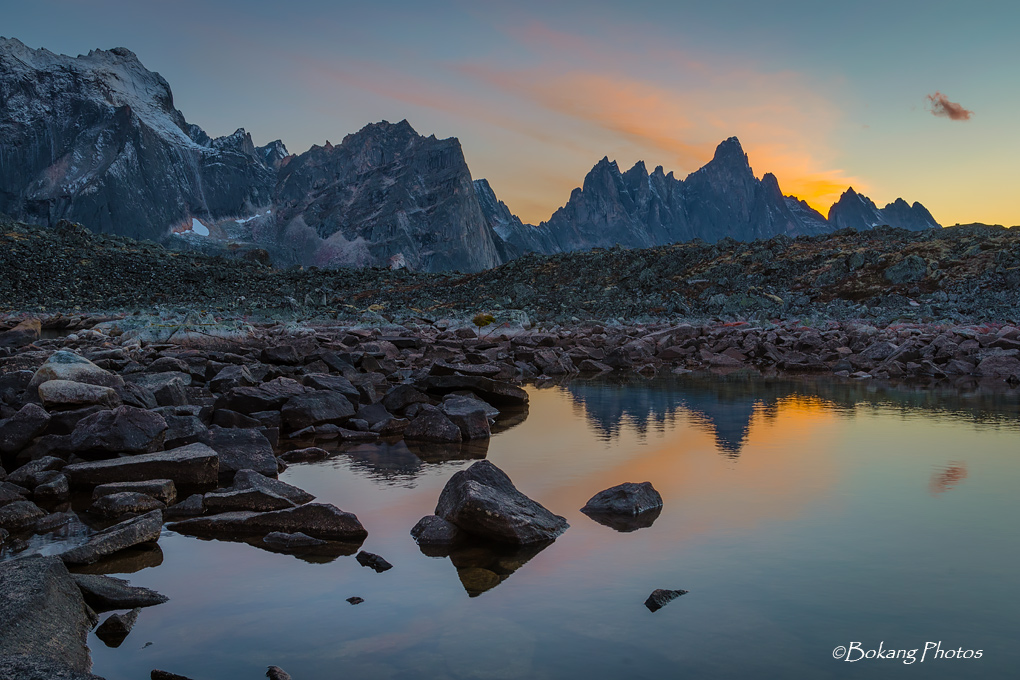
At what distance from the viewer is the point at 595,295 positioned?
48.7 meters

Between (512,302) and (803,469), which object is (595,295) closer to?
(512,302)

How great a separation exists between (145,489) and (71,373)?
445 centimetres

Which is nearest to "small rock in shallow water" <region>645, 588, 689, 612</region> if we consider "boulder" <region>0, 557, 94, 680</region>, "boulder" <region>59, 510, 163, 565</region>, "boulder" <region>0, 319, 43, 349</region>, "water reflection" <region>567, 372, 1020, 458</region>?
"boulder" <region>0, 557, 94, 680</region>

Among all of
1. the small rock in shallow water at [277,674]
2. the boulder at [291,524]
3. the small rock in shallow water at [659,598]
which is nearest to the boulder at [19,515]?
the boulder at [291,524]

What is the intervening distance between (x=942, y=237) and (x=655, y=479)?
43902mm

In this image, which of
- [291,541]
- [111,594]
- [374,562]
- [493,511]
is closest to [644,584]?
[493,511]

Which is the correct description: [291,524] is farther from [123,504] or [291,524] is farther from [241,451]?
→ [241,451]

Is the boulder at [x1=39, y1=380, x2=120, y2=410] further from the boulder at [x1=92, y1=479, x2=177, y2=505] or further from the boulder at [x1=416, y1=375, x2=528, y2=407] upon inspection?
the boulder at [x1=416, y1=375, x2=528, y2=407]

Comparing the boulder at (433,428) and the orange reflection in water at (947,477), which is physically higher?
the orange reflection in water at (947,477)

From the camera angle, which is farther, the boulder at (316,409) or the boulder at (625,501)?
the boulder at (316,409)

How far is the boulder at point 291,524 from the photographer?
21.5ft

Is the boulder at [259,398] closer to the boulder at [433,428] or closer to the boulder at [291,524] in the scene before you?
the boulder at [433,428]

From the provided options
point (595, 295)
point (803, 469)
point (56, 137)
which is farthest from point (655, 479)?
point (56, 137)

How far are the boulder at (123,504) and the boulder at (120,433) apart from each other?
143cm
